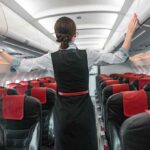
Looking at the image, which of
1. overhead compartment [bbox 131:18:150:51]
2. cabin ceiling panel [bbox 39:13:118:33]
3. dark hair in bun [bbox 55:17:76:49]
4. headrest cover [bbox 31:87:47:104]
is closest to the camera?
dark hair in bun [bbox 55:17:76:49]

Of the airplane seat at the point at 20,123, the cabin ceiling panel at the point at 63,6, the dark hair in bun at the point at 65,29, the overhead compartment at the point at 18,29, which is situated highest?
the cabin ceiling panel at the point at 63,6

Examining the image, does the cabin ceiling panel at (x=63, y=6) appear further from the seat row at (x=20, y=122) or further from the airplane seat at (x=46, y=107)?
the seat row at (x=20, y=122)

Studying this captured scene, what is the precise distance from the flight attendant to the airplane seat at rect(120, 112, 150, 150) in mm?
1307

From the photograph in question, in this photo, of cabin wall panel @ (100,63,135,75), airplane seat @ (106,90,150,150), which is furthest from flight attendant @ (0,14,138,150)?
cabin wall panel @ (100,63,135,75)

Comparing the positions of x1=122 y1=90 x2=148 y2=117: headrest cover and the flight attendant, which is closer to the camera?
the flight attendant

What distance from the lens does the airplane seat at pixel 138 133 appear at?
0.94m

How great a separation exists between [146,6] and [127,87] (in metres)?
1.19

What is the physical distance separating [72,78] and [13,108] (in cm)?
72

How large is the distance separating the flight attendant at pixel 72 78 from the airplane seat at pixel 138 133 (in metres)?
1.31

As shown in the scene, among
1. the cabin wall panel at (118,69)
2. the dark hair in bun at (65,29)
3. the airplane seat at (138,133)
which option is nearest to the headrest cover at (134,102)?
the dark hair in bun at (65,29)

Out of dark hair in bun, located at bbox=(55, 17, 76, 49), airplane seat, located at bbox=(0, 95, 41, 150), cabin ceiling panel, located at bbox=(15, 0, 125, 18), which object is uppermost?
cabin ceiling panel, located at bbox=(15, 0, 125, 18)

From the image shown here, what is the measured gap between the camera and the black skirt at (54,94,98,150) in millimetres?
2357

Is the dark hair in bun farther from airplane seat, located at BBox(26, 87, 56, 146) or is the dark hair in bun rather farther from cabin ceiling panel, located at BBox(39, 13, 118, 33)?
cabin ceiling panel, located at BBox(39, 13, 118, 33)

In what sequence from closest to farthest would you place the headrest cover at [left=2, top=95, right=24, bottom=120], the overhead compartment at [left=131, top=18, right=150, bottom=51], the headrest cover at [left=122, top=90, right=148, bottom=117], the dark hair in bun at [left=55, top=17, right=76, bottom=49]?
the dark hair in bun at [left=55, top=17, right=76, bottom=49], the headrest cover at [left=122, top=90, right=148, bottom=117], the headrest cover at [left=2, top=95, right=24, bottom=120], the overhead compartment at [left=131, top=18, right=150, bottom=51]
